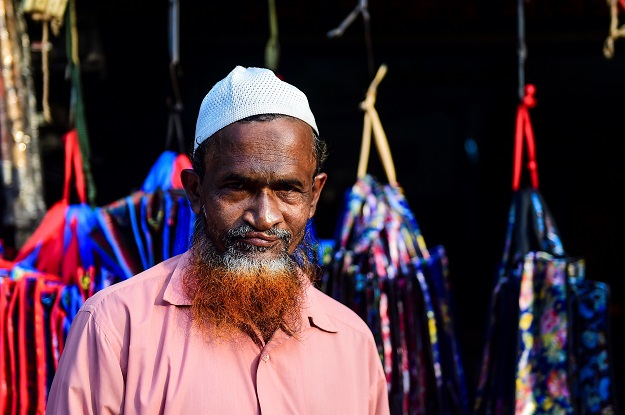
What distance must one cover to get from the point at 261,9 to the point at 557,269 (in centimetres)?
170

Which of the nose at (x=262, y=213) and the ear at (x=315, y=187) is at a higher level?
the ear at (x=315, y=187)

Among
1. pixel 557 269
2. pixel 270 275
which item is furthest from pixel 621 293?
pixel 270 275

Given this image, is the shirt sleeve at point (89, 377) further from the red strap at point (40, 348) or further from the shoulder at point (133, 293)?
the red strap at point (40, 348)

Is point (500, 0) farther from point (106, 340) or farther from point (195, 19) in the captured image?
point (106, 340)

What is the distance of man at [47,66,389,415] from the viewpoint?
170cm

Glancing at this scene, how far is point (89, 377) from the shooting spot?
65.5 inches

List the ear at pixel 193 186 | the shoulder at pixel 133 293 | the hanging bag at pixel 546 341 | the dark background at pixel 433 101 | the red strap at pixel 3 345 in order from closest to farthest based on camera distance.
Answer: the shoulder at pixel 133 293
the ear at pixel 193 186
the red strap at pixel 3 345
the hanging bag at pixel 546 341
the dark background at pixel 433 101

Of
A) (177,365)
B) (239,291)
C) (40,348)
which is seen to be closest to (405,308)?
(239,291)

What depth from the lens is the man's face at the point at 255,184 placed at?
183 cm

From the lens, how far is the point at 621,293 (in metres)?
3.74

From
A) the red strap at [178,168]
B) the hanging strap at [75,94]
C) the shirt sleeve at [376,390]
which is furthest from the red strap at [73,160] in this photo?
the shirt sleeve at [376,390]

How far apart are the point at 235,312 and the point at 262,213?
0.86ft

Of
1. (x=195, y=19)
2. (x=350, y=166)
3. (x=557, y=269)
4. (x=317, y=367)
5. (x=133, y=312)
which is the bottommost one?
(x=317, y=367)

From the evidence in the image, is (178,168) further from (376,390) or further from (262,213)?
(376,390)
